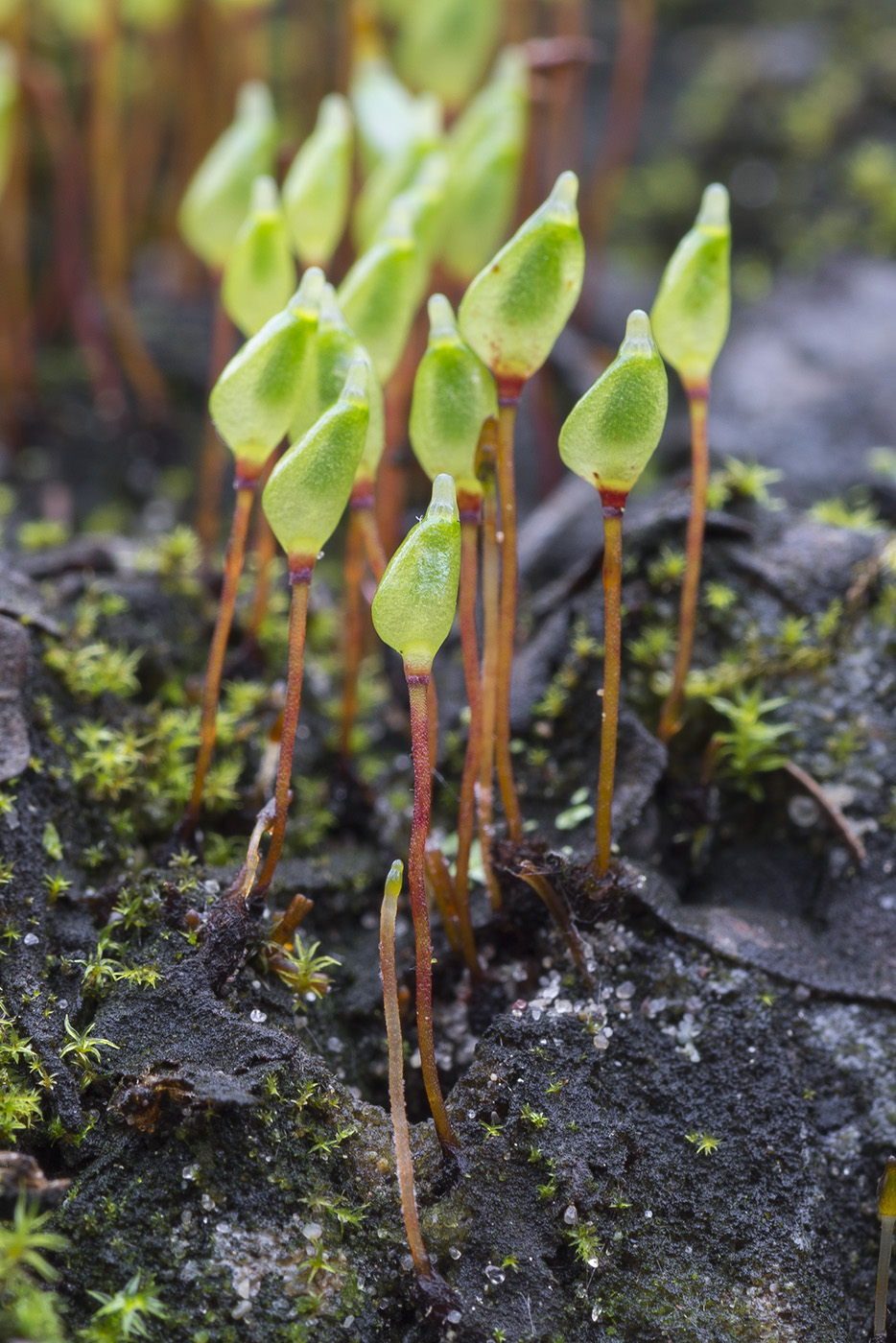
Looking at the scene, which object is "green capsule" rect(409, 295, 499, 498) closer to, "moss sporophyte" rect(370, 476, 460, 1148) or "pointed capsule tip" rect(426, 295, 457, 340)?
"pointed capsule tip" rect(426, 295, 457, 340)

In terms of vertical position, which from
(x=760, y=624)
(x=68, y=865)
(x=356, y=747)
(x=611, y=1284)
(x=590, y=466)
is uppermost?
(x=590, y=466)

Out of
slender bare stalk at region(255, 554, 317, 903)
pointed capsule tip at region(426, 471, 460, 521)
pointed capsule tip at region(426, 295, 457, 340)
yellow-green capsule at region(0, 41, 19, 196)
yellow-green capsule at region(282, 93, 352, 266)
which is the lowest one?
slender bare stalk at region(255, 554, 317, 903)

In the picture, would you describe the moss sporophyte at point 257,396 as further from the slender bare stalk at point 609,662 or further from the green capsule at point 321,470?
the slender bare stalk at point 609,662

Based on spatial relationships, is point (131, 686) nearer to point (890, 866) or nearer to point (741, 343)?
point (890, 866)

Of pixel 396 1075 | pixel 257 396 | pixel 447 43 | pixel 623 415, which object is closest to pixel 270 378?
pixel 257 396

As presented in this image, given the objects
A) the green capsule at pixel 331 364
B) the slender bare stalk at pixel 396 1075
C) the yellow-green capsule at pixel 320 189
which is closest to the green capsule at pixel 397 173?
the yellow-green capsule at pixel 320 189

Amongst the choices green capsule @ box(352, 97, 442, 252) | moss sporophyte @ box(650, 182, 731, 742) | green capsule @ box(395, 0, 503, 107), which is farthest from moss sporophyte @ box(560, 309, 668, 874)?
green capsule @ box(395, 0, 503, 107)

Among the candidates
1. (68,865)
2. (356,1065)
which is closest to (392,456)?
(68,865)
